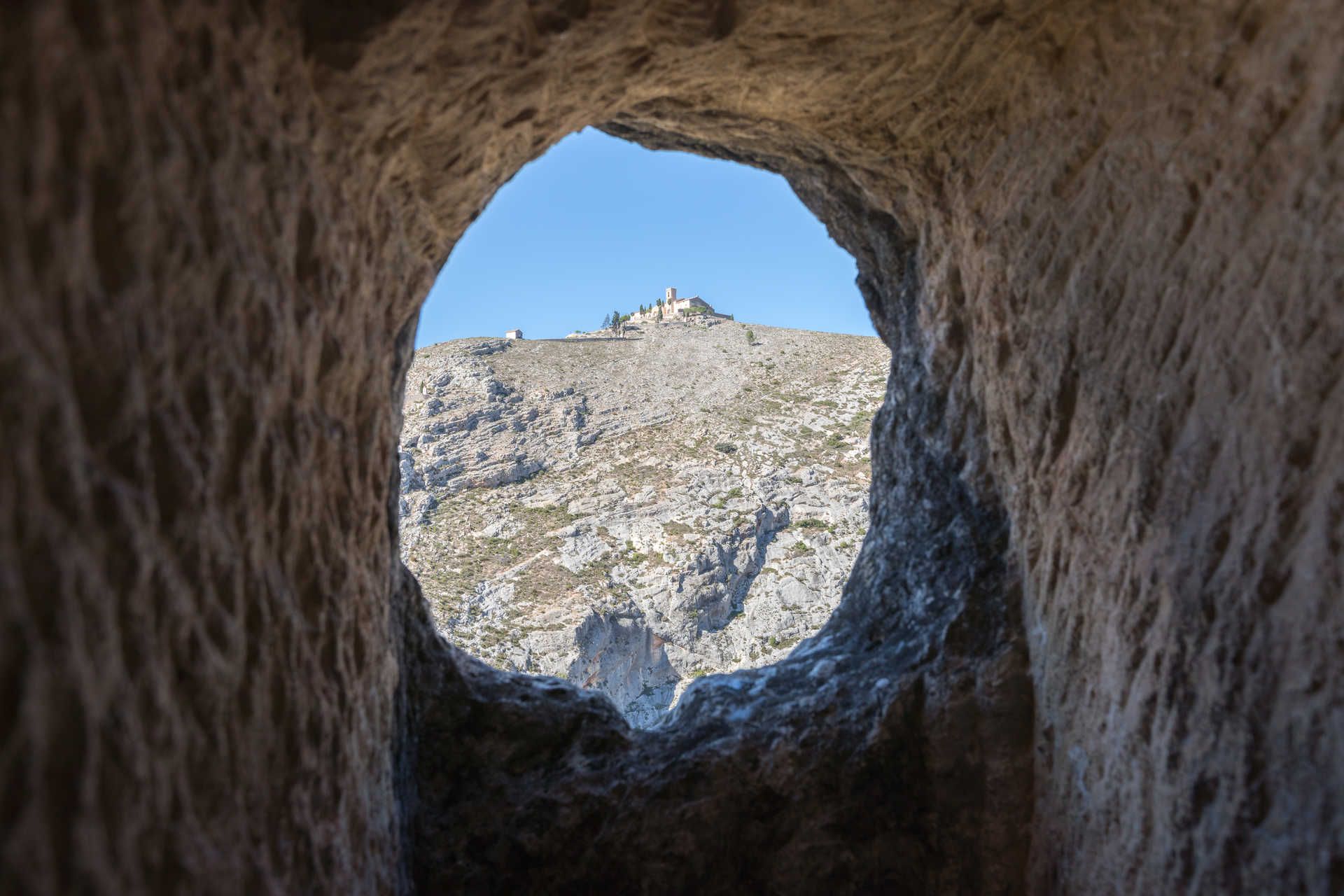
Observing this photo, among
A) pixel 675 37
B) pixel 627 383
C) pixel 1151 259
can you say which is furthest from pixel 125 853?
pixel 627 383

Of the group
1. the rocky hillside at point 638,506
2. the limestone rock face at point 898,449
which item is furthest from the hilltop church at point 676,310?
the limestone rock face at point 898,449

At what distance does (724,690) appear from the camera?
6594 mm

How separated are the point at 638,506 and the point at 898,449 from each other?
29.3 meters

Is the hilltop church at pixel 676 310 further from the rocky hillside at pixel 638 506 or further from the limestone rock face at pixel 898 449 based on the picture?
the limestone rock face at pixel 898 449

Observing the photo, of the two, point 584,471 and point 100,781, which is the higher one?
point 100,781

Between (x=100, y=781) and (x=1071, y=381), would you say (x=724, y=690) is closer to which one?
(x=1071, y=381)

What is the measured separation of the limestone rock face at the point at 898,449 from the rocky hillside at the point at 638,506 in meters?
21.6

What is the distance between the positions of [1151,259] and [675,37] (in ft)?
8.60

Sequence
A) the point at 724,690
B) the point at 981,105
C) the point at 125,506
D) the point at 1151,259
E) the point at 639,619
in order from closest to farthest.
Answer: the point at 125,506, the point at 1151,259, the point at 981,105, the point at 724,690, the point at 639,619

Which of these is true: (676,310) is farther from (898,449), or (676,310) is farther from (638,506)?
(898,449)

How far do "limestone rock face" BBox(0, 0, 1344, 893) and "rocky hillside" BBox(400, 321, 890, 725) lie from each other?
849 inches

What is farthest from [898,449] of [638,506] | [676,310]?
[676,310]

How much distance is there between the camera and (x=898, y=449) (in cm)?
723

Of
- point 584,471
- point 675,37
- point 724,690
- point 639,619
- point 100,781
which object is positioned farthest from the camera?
point 584,471
